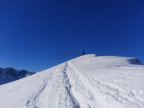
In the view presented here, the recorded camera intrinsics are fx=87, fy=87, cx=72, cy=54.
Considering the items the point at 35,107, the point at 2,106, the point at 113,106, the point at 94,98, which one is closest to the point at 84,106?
the point at 94,98

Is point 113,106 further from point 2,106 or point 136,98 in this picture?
point 2,106

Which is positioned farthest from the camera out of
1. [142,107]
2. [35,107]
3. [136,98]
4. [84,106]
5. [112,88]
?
[112,88]

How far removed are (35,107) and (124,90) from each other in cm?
320

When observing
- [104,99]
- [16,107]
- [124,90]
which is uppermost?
[124,90]

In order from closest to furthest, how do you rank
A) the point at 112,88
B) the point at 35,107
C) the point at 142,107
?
the point at 142,107 → the point at 35,107 → the point at 112,88

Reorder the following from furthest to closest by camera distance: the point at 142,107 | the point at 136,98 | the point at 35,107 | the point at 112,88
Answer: the point at 112,88 → the point at 35,107 → the point at 136,98 → the point at 142,107

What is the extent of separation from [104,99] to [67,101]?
134 centimetres

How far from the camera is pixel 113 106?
98.9 inches

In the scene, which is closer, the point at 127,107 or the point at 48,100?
the point at 127,107

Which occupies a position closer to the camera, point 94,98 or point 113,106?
→ point 113,106

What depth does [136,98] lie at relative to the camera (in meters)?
2.51

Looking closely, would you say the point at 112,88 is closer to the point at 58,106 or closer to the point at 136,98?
the point at 136,98

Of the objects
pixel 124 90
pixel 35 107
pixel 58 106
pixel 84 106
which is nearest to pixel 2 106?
pixel 35 107

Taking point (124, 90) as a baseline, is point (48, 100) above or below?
below
